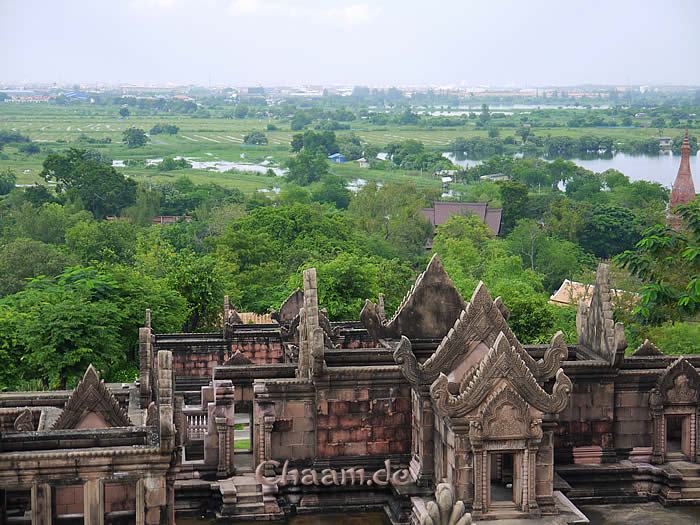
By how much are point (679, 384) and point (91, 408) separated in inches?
478

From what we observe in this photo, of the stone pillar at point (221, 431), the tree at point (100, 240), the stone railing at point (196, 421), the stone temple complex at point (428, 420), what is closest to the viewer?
the stone temple complex at point (428, 420)

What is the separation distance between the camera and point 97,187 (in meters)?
105

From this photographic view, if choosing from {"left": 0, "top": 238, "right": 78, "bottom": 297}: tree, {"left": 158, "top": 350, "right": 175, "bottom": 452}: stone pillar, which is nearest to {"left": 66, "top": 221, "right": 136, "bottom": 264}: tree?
{"left": 0, "top": 238, "right": 78, "bottom": 297}: tree

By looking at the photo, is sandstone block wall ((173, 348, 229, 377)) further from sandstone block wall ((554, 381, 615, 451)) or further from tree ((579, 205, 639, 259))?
tree ((579, 205, 639, 259))

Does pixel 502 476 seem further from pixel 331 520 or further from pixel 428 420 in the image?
pixel 331 520

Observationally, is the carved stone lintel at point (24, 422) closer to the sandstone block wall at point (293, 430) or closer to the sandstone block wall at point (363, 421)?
the sandstone block wall at point (293, 430)

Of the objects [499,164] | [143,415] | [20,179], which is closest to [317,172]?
[499,164]

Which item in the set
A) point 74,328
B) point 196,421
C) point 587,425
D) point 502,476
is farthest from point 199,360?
point 502,476

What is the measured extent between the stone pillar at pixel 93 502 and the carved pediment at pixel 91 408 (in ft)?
9.81

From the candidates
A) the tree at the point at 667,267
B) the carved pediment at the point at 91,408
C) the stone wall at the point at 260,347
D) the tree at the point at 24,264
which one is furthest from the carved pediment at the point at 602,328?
the tree at the point at 24,264

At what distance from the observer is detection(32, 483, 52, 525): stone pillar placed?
754 inches

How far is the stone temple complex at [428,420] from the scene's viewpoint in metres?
21.8

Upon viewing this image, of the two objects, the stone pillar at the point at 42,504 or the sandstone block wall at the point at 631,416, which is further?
the sandstone block wall at the point at 631,416

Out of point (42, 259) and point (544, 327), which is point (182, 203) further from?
point (544, 327)
